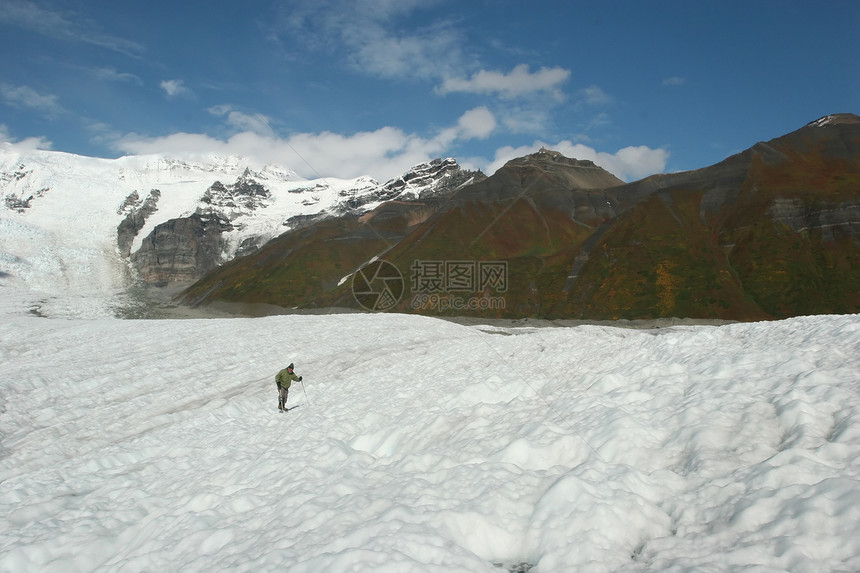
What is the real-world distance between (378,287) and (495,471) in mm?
116095

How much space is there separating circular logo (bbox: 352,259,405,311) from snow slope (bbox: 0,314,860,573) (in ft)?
302

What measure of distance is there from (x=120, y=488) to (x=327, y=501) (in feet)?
28.3

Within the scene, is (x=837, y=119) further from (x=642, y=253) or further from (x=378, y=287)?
(x=378, y=287)

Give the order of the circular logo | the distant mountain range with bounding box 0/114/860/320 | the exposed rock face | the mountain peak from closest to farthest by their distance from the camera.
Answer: the distant mountain range with bounding box 0/114/860/320 → the exposed rock face → the circular logo → the mountain peak

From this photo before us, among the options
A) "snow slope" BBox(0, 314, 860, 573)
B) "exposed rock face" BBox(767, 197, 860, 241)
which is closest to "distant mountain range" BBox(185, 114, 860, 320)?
"exposed rock face" BBox(767, 197, 860, 241)

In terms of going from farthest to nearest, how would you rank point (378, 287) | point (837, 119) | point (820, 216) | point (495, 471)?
point (837, 119) < point (378, 287) < point (820, 216) < point (495, 471)

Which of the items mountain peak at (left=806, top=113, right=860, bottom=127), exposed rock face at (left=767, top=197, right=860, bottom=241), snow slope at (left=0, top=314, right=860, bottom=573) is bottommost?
snow slope at (left=0, top=314, right=860, bottom=573)

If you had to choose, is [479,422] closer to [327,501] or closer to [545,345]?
[327,501]

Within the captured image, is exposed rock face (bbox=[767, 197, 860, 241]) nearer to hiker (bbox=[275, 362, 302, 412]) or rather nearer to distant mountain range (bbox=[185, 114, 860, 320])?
distant mountain range (bbox=[185, 114, 860, 320])

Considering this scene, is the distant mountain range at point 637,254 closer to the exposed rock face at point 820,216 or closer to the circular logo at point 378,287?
the exposed rock face at point 820,216

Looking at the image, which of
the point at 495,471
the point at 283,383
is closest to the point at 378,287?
the point at 283,383

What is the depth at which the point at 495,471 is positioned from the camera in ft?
37.7

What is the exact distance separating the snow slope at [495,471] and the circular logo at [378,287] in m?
92.0

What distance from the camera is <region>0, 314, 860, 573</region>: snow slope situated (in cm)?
839
